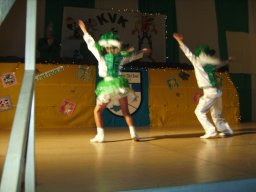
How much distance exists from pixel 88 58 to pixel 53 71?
0.71 meters

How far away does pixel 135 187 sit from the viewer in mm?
1921

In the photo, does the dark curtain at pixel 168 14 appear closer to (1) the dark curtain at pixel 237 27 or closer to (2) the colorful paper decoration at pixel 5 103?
(1) the dark curtain at pixel 237 27

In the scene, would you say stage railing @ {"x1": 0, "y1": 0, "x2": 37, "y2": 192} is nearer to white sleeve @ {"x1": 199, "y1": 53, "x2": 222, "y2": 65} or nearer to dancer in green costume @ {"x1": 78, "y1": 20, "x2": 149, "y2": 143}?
dancer in green costume @ {"x1": 78, "y1": 20, "x2": 149, "y2": 143}

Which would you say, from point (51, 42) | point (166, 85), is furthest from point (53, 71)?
point (166, 85)

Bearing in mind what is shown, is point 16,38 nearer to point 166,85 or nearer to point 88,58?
point 88,58

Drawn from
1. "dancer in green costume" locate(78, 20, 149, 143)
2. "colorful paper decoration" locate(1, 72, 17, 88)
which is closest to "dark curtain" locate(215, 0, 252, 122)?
"dancer in green costume" locate(78, 20, 149, 143)

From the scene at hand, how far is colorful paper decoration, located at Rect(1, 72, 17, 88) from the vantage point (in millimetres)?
5051

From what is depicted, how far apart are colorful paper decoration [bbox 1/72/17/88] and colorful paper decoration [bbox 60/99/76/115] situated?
31.8 inches

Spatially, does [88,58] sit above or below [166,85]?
above

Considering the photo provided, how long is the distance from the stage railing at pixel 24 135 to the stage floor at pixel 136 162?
0.88 ft

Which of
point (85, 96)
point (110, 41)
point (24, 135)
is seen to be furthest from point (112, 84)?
point (24, 135)

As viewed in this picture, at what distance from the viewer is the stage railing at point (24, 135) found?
1238 mm

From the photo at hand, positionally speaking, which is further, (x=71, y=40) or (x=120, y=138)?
(x=71, y=40)

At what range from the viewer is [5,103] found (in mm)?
5016
